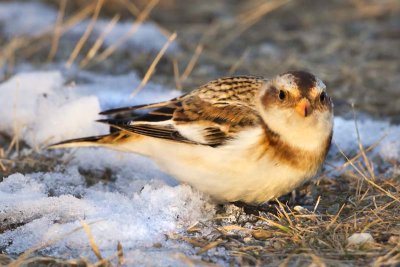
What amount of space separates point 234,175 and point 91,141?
853 millimetres

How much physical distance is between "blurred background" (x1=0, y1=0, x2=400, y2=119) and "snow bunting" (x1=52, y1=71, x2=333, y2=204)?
130 cm

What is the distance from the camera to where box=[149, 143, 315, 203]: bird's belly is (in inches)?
131

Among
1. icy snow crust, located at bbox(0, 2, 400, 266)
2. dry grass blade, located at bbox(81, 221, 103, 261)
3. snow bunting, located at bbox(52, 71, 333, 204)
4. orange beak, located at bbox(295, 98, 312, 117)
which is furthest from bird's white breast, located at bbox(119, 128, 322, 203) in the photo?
dry grass blade, located at bbox(81, 221, 103, 261)

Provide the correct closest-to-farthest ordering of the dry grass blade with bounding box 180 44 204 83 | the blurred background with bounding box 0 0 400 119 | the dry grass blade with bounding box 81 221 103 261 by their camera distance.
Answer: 1. the dry grass blade with bounding box 81 221 103 261
2. the dry grass blade with bounding box 180 44 204 83
3. the blurred background with bounding box 0 0 400 119

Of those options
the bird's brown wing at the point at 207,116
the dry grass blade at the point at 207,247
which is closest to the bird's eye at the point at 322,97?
Answer: the bird's brown wing at the point at 207,116

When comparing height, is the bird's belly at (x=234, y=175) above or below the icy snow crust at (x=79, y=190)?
above

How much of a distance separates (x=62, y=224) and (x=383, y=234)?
1385 millimetres

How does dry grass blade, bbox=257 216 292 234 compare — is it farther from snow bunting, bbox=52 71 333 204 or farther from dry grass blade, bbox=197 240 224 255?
dry grass blade, bbox=197 240 224 255

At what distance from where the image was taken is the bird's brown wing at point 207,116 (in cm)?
350

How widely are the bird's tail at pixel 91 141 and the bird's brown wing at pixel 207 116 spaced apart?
0.06 meters

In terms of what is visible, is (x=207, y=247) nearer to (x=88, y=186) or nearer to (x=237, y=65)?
(x=88, y=186)

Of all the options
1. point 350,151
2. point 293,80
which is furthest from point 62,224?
point 350,151

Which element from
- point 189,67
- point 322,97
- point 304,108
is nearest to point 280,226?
point 304,108

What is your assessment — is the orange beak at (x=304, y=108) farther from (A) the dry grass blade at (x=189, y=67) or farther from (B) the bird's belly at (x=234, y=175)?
Result: (A) the dry grass blade at (x=189, y=67)
